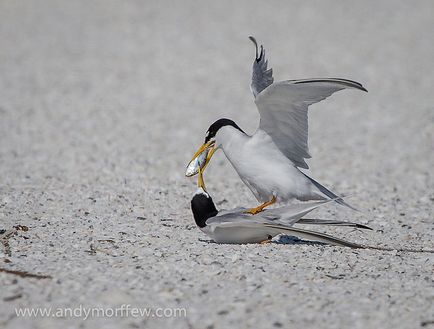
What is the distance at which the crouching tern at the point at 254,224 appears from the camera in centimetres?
454

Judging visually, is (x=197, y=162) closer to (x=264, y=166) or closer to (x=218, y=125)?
(x=218, y=125)

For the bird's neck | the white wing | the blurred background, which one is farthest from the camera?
the blurred background

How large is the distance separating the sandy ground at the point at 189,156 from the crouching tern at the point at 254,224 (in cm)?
11


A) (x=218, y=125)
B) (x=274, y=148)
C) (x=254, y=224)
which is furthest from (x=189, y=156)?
(x=254, y=224)

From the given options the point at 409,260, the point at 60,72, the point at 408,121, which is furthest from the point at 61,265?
the point at 60,72

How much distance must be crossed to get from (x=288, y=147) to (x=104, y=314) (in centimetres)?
224

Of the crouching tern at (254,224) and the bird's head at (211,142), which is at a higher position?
the bird's head at (211,142)

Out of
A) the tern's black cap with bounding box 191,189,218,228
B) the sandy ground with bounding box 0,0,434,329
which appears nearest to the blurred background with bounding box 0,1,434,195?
the sandy ground with bounding box 0,0,434,329

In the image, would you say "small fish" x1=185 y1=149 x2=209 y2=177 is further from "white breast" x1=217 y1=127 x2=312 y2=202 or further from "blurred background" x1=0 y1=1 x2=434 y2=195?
"blurred background" x1=0 y1=1 x2=434 y2=195

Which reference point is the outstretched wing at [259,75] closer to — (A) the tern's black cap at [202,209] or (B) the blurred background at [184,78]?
(A) the tern's black cap at [202,209]

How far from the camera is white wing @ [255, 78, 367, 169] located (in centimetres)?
454

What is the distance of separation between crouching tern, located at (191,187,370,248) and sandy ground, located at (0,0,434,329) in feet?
0.38

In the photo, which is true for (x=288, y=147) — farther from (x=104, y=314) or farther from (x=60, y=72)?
(x=60, y=72)

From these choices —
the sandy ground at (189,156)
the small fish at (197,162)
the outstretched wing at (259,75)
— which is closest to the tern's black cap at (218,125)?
the small fish at (197,162)
